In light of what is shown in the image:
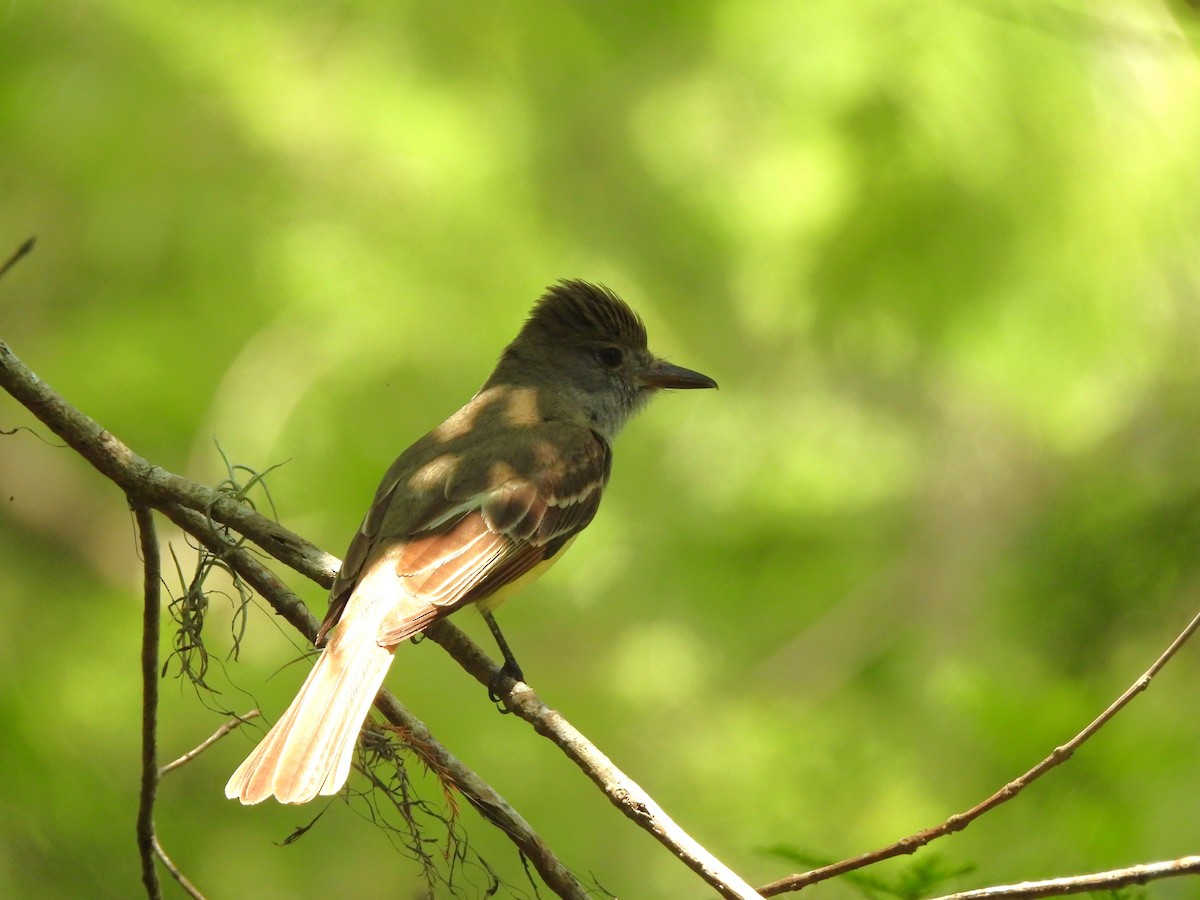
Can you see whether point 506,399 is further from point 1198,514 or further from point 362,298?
point 1198,514

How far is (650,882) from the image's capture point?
5.80 metres

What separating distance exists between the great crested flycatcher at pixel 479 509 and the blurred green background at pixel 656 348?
1.14 meters

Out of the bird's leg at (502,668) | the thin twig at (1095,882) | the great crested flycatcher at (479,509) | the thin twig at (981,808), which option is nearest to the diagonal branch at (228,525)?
the great crested flycatcher at (479,509)

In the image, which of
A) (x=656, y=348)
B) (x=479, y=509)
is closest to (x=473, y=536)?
(x=479, y=509)

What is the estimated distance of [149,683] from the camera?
10.1 ft

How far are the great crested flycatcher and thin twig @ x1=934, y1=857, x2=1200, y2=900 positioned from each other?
52.7 inches

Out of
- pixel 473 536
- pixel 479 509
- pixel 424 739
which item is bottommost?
pixel 424 739

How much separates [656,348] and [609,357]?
1.15m

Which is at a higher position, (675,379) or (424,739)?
(675,379)

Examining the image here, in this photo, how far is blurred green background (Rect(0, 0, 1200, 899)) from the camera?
5.54 metres

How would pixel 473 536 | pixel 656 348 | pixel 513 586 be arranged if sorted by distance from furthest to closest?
pixel 656 348
pixel 513 586
pixel 473 536

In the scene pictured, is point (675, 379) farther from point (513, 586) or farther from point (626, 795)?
point (626, 795)

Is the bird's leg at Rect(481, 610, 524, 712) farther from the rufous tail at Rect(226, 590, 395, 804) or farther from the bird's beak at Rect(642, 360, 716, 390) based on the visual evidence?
the bird's beak at Rect(642, 360, 716, 390)

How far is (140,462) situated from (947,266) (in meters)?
3.89
